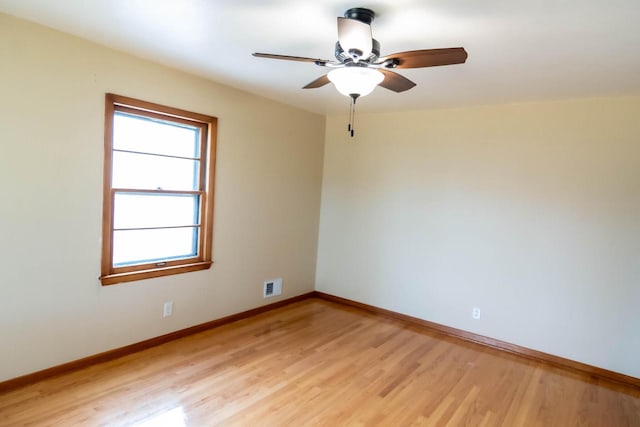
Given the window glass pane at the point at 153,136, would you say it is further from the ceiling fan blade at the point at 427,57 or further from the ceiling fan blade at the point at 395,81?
the ceiling fan blade at the point at 427,57

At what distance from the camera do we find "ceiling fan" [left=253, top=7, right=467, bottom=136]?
5.63 feet

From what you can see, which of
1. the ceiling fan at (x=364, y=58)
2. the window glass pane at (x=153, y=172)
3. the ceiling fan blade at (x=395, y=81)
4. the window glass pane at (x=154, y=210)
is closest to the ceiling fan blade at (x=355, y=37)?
the ceiling fan at (x=364, y=58)

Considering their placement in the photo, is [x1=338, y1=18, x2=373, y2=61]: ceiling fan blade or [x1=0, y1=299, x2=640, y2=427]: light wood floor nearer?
[x1=338, y1=18, x2=373, y2=61]: ceiling fan blade

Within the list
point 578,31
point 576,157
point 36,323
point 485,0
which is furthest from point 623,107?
point 36,323

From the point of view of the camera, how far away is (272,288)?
14.3 ft

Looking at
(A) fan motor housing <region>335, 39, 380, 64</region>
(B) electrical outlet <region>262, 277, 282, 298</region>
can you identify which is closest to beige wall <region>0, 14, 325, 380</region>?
(B) electrical outlet <region>262, 277, 282, 298</region>

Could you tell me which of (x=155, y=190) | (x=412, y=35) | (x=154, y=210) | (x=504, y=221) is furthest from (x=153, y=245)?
(x=504, y=221)

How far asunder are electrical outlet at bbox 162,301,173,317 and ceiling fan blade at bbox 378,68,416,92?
8.33ft

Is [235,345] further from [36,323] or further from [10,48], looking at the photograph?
[10,48]

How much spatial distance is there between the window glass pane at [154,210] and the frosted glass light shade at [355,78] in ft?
6.48

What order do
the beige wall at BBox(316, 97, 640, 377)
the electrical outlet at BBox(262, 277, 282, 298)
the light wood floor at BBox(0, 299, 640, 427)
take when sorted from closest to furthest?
1. the light wood floor at BBox(0, 299, 640, 427)
2. the beige wall at BBox(316, 97, 640, 377)
3. the electrical outlet at BBox(262, 277, 282, 298)

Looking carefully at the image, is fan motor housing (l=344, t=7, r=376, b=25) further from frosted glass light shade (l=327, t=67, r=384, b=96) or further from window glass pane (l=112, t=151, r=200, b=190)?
window glass pane (l=112, t=151, r=200, b=190)

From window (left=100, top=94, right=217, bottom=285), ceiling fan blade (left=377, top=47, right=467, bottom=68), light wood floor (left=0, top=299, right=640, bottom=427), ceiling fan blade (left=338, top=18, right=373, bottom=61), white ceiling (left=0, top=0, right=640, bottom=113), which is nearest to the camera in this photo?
ceiling fan blade (left=338, top=18, right=373, bottom=61)

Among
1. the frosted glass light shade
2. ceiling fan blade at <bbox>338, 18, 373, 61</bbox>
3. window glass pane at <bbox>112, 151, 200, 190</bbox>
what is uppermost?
ceiling fan blade at <bbox>338, 18, 373, 61</bbox>
